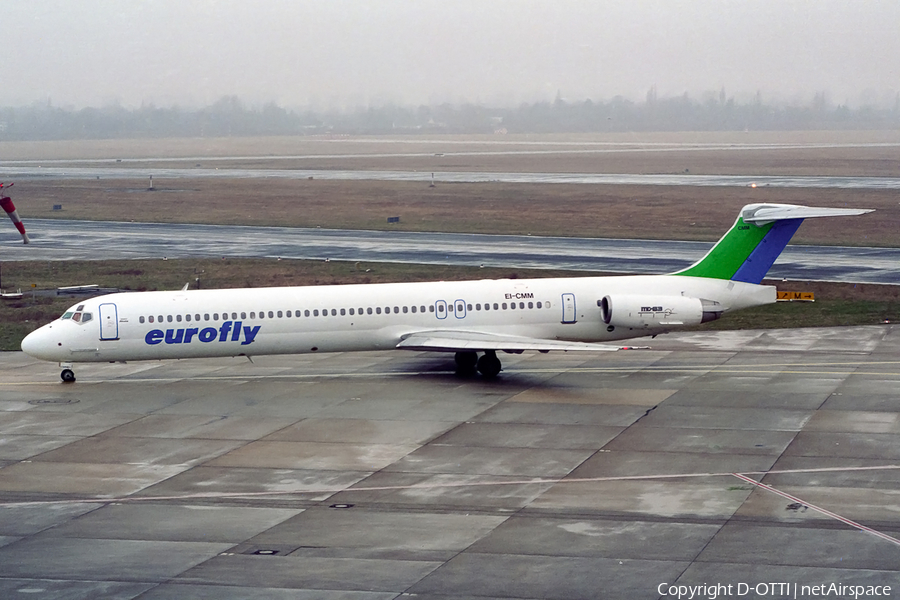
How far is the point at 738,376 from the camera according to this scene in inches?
1403

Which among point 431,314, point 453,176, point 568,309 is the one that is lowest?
point 568,309

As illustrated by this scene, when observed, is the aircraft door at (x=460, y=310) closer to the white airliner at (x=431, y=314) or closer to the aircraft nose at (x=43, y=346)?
the white airliner at (x=431, y=314)

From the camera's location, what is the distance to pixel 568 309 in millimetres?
36750

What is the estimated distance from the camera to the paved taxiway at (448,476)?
19.0 m

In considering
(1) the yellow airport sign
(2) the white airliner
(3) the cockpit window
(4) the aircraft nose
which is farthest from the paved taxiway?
(1) the yellow airport sign

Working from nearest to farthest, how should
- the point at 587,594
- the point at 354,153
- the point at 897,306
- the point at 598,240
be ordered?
the point at 587,594
the point at 897,306
the point at 598,240
the point at 354,153

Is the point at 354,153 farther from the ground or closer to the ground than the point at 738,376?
farther from the ground

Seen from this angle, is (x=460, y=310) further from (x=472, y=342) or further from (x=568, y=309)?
(x=568, y=309)

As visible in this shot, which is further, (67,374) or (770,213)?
(770,213)

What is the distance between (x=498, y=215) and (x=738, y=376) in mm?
52844

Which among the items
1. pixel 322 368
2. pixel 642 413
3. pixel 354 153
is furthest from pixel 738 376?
pixel 354 153

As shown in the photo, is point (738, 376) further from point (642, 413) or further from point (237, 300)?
point (237, 300)

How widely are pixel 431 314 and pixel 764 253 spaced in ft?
38.0

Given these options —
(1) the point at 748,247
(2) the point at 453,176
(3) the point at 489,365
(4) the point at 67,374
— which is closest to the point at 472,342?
(3) the point at 489,365
